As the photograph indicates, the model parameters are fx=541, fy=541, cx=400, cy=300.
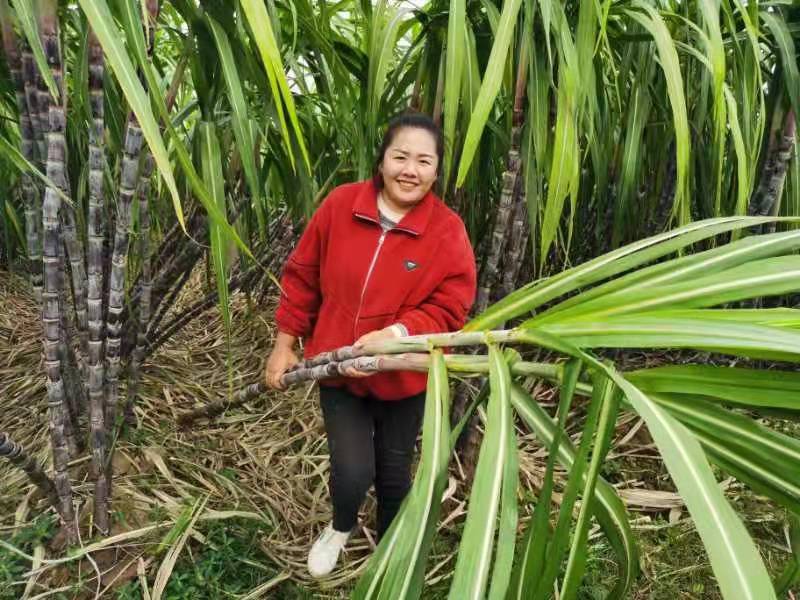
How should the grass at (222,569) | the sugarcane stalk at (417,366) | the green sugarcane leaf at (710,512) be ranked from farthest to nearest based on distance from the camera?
the grass at (222,569) → the sugarcane stalk at (417,366) → the green sugarcane leaf at (710,512)

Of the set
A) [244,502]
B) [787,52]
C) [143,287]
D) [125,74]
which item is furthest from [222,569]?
[787,52]

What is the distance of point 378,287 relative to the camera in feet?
2.47

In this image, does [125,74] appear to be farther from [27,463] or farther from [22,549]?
[22,549]

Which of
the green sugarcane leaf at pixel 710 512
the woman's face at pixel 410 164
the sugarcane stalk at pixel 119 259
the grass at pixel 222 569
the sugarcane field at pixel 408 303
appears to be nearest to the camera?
the green sugarcane leaf at pixel 710 512

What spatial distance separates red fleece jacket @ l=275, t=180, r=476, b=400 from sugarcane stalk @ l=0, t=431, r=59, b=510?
0.38m

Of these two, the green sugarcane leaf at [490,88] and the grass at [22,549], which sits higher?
the green sugarcane leaf at [490,88]

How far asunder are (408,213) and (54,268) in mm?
429

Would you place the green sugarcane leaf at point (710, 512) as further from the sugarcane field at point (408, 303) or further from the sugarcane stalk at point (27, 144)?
the sugarcane stalk at point (27, 144)

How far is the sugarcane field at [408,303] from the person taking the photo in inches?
14.1

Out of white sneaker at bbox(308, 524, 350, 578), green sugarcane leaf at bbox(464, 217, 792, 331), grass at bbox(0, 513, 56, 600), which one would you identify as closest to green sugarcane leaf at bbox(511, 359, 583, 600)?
green sugarcane leaf at bbox(464, 217, 792, 331)

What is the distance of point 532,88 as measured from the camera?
72 centimetres

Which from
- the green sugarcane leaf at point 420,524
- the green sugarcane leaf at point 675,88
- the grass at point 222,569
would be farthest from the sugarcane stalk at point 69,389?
the green sugarcane leaf at point 675,88

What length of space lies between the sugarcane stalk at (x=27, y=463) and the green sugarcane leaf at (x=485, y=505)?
0.54 meters

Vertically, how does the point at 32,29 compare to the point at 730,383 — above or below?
above
